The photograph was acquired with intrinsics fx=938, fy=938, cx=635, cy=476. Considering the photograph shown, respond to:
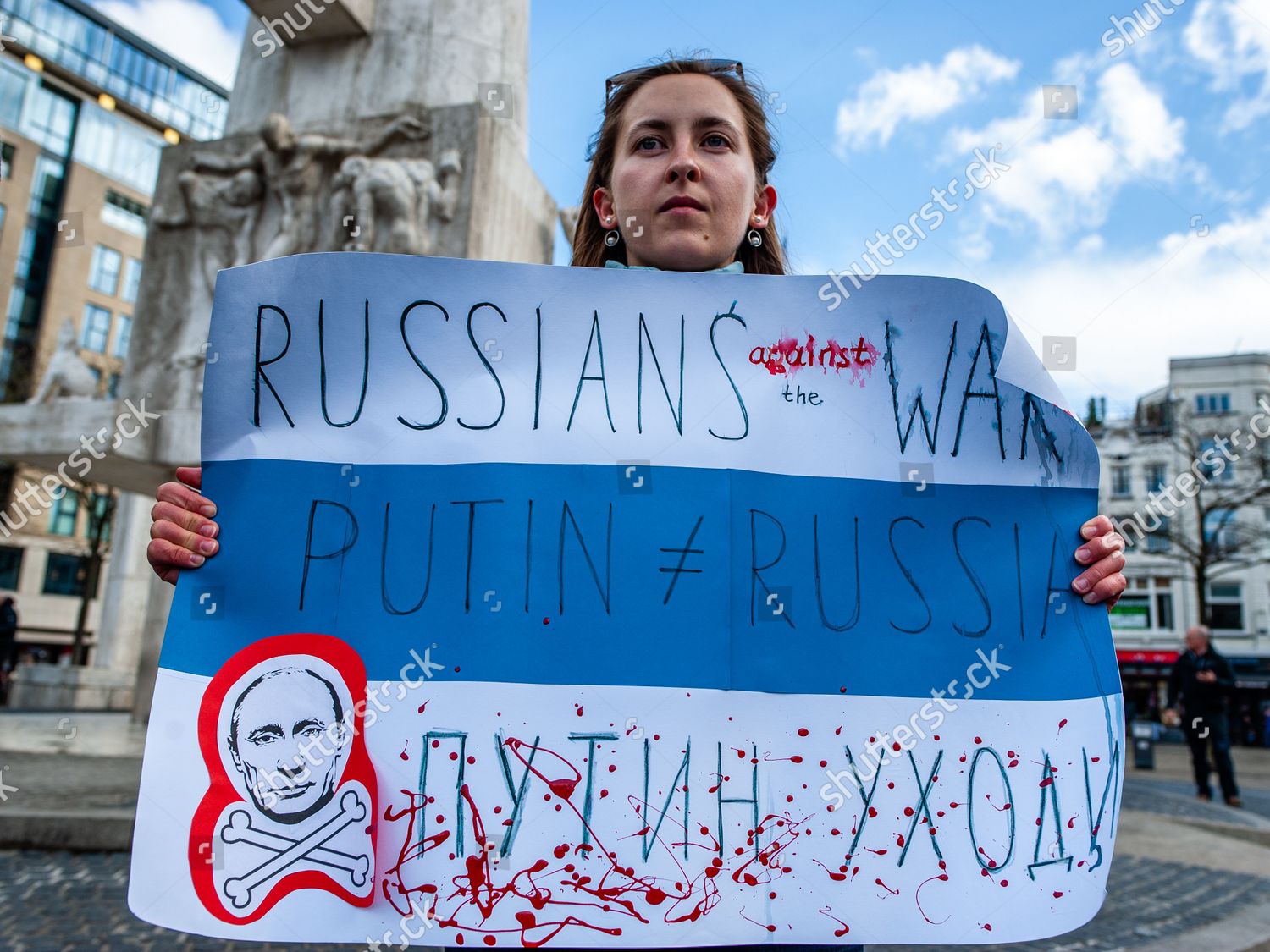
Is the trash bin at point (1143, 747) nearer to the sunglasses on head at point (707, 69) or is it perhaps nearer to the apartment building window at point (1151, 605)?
the sunglasses on head at point (707, 69)

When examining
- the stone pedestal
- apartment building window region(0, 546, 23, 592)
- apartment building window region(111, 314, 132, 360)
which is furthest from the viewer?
apartment building window region(111, 314, 132, 360)

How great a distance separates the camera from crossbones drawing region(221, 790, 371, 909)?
4.67 feet

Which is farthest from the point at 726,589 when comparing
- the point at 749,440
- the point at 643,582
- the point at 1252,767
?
the point at 1252,767

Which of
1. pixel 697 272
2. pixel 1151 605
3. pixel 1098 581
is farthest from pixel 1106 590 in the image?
pixel 1151 605

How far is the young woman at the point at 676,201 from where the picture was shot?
159 cm

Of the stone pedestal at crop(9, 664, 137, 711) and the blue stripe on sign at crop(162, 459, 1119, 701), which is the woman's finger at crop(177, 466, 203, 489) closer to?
the blue stripe on sign at crop(162, 459, 1119, 701)

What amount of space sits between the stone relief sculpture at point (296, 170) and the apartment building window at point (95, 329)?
134 ft

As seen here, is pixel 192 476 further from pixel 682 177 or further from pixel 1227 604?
pixel 1227 604

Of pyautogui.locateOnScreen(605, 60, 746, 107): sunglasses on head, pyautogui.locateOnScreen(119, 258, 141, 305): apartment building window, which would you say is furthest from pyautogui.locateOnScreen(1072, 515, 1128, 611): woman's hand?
pyautogui.locateOnScreen(119, 258, 141, 305): apartment building window

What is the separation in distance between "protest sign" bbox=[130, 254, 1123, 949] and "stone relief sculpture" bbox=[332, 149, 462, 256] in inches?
240

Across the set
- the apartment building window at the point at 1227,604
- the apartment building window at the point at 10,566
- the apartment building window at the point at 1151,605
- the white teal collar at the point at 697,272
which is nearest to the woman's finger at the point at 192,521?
the white teal collar at the point at 697,272

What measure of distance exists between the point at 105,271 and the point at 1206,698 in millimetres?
47829

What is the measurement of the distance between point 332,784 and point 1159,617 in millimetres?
50183

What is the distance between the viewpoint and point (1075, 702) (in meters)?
1.62
